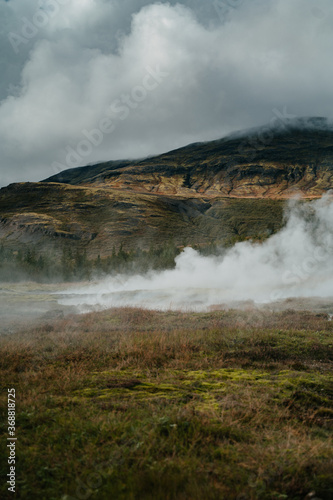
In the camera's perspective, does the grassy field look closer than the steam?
Yes

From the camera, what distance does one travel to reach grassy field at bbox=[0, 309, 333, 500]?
150 inches

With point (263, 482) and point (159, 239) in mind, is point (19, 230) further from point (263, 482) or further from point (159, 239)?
point (263, 482)

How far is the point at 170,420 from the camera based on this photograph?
536 cm

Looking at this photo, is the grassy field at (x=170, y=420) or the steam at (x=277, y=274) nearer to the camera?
the grassy field at (x=170, y=420)

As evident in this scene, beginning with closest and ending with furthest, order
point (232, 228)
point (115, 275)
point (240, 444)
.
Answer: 1. point (240, 444)
2. point (115, 275)
3. point (232, 228)

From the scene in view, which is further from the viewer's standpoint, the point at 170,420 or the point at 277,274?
the point at 277,274

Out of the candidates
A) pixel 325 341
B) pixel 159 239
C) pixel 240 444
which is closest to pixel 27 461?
pixel 240 444

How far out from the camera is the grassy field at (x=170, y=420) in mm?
3814

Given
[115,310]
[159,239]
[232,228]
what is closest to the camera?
[115,310]

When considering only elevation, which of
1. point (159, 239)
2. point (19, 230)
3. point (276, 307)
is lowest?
point (276, 307)

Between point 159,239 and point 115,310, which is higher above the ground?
point 159,239

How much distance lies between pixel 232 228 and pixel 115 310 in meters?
162

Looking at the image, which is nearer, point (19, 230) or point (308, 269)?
point (308, 269)

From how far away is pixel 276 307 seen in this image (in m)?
25.0
